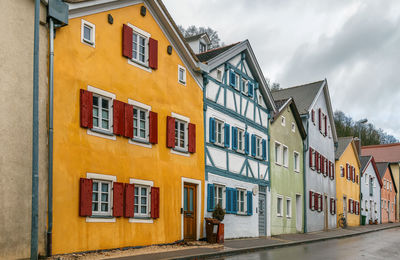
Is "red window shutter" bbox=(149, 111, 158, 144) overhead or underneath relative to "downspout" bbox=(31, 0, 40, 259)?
overhead

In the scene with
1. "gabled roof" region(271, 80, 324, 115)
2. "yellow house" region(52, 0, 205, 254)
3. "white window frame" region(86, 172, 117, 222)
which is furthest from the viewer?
"gabled roof" region(271, 80, 324, 115)

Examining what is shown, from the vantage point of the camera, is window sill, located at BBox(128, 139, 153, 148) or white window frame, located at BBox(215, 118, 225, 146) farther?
white window frame, located at BBox(215, 118, 225, 146)

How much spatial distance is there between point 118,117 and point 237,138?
28.4 ft

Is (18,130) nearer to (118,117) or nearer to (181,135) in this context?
(118,117)

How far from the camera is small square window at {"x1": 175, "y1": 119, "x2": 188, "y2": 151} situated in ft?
Result: 62.0

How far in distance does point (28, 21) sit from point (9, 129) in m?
2.86

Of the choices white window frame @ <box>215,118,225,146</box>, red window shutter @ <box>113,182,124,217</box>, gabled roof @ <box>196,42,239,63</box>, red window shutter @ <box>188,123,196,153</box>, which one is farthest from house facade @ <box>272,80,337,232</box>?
red window shutter @ <box>113,182,124,217</box>

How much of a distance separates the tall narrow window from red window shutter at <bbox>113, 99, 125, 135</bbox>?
0.18 metres

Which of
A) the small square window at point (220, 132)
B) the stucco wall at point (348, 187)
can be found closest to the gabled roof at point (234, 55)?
the small square window at point (220, 132)

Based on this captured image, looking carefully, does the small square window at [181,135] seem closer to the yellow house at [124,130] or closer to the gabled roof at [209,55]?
the yellow house at [124,130]

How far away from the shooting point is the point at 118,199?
15.3 metres

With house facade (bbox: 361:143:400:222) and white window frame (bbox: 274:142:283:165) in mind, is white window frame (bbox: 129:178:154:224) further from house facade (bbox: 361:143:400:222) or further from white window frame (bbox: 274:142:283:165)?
house facade (bbox: 361:143:400:222)

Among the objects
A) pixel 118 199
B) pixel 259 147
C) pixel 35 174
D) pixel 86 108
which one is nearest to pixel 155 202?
pixel 118 199

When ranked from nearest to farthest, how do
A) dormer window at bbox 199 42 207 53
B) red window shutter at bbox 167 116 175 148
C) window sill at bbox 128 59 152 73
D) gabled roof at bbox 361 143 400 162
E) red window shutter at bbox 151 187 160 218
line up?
window sill at bbox 128 59 152 73 < red window shutter at bbox 151 187 160 218 < red window shutter at bbox 167 116 175 148 < dormer window at bbox 199 42 207 53 < gabled roof at bbox 361 143 400 162
